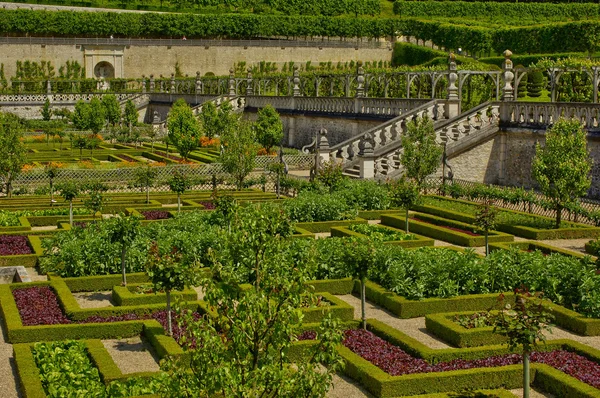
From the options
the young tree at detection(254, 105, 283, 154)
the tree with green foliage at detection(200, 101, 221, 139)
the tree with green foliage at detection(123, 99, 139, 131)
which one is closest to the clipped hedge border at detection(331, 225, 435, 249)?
the young tree at detection(254, 105, 283, 154)

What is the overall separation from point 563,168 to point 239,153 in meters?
10.3

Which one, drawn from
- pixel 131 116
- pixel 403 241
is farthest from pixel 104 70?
pixel 403 241

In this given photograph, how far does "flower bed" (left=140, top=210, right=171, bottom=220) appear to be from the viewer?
2445cm

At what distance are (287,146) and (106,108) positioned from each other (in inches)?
517

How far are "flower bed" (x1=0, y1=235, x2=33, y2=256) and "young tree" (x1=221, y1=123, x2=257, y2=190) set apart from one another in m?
8.45

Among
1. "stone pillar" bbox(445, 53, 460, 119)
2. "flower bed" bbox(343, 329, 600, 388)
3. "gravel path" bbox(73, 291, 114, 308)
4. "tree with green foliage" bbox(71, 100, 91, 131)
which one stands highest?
"stone pillar" bbox(445, 53, 460, 119)

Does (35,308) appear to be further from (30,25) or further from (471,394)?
(30,25)

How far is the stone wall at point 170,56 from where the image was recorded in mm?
72312

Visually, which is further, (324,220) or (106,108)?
(106,108)

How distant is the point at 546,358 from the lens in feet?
44.3

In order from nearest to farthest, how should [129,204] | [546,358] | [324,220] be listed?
[546,358], [324,220], [129,204]

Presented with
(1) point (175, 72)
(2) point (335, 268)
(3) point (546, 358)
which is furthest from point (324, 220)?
(1) point (175, 72)

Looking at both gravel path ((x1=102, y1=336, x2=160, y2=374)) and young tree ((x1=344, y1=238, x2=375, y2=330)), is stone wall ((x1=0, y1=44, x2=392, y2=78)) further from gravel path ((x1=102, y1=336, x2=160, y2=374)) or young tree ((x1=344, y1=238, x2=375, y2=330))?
young tree ((x1=344, y1=238, x2=375, y2=330))

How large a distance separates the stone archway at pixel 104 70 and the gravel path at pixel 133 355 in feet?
204
